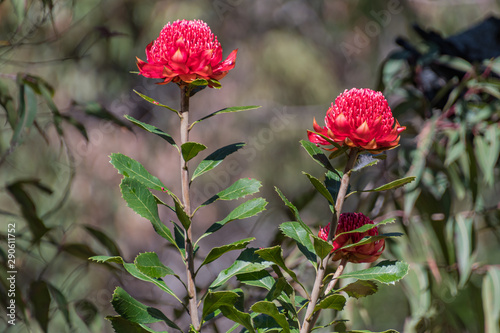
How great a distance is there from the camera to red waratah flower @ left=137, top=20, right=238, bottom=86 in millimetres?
301

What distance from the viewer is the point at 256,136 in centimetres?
218

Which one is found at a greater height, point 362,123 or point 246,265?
point 362,123

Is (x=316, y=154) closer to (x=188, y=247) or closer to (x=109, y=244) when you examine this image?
(x=188, y=247)

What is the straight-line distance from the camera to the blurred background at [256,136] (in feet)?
2.68

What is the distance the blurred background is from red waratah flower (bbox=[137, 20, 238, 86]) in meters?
0.44

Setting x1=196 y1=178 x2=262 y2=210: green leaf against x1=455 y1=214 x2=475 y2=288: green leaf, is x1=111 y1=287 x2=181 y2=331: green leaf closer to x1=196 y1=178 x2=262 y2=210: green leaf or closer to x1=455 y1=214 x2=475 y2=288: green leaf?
x1=196 y1=178 x2=262 y2=210: green leaf

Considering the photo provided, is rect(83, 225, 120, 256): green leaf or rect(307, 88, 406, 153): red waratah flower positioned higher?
rect(307, 88, 406, 153): red waratah flower

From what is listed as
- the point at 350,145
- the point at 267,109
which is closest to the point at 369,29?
the point at 267,109

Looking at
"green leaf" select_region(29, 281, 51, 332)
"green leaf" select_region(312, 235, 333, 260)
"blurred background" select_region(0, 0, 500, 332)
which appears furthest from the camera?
"blurred background" select_region(0, 0, 500, 332)

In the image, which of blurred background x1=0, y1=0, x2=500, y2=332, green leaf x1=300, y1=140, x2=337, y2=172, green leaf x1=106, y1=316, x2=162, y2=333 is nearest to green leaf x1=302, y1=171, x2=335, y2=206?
green leaf x1=300, y1=140, x2=337, y2=172

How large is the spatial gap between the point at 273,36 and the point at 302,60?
15 cm

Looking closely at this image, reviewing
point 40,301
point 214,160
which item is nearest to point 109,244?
point 40,301

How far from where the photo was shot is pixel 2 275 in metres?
0.75

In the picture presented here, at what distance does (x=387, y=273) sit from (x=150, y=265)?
0.44 feet
